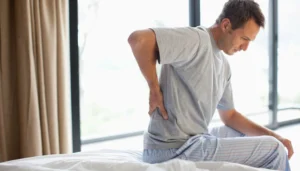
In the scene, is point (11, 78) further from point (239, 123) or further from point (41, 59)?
point (239, 123)

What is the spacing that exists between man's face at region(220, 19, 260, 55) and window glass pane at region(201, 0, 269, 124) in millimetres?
2086

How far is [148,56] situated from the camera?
109cm

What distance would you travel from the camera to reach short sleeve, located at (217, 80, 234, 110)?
143 cm

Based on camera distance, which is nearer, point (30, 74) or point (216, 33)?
point (216, 33)

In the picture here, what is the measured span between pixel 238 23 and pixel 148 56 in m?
0.40

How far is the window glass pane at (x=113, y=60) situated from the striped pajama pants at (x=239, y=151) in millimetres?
1586

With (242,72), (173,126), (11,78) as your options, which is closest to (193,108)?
(173,126)

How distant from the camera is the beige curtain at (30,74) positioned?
160 cm

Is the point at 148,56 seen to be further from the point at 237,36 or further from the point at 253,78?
the point at 253,78

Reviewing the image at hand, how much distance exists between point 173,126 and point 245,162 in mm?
313

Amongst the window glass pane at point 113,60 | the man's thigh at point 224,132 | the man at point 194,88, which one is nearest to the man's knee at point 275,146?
the man at point 194,88

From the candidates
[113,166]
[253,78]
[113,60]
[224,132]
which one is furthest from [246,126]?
[253,78]

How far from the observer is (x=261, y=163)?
1.15 m

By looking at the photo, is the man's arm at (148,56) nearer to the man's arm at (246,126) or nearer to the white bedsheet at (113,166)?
the white bedsheet at (113,166)
